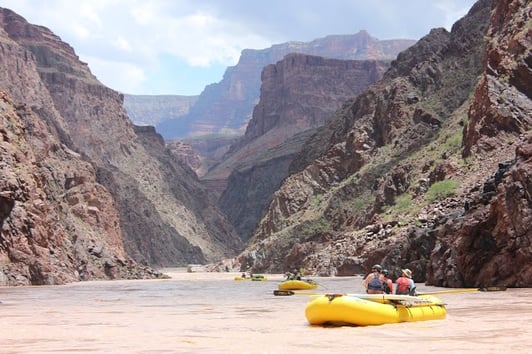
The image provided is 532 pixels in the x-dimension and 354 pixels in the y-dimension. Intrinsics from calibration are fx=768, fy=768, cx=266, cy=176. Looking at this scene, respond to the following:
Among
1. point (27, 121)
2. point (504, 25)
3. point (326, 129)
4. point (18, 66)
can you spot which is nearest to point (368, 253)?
point (504, 25)

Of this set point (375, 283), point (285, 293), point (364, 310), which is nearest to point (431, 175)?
point (285, 293)

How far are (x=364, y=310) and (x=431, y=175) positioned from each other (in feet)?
176

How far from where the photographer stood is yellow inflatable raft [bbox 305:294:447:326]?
1994 cm

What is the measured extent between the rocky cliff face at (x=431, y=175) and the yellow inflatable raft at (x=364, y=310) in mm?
15600

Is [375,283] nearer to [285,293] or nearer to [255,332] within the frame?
[255,332]

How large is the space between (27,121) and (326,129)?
55672mm

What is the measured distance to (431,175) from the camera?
2840 inches

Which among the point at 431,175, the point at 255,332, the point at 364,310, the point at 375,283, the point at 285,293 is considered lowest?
the point at 285,293

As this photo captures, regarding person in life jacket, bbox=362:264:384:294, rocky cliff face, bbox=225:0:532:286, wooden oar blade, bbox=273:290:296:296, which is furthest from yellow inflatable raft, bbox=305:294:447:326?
wooden oar blade, bbox=273:290:296:296

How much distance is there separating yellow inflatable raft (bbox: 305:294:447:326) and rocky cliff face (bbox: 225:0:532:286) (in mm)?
15600

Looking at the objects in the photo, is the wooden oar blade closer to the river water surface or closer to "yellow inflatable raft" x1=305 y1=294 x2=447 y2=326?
the river water surface

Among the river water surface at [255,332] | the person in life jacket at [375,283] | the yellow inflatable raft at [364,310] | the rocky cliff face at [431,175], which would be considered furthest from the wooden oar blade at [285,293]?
the yellow inflatable raft at [364,310]

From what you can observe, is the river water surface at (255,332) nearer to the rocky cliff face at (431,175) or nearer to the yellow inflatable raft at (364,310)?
the yellow inflatable raft at (364,310)

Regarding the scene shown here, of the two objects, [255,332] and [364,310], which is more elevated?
[364,310]
